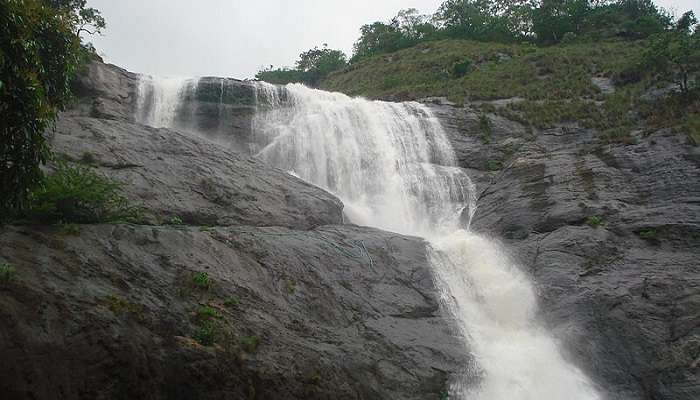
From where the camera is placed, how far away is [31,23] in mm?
8297

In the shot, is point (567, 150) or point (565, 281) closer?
point (565, 281)

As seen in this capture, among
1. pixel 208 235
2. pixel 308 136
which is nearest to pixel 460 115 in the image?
pixel 308 136

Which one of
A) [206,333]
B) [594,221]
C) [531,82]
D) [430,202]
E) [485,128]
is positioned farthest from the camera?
[531,82]

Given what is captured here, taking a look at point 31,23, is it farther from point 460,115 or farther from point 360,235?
point 460,115

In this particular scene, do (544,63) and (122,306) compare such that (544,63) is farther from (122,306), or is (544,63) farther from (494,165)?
(122,306)

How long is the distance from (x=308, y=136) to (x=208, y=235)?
1192cm

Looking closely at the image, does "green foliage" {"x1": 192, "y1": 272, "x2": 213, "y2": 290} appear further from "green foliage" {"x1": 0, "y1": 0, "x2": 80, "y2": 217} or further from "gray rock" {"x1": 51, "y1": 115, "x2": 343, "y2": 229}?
"green foliage" {"x1": 0, "y1": 0, "x2": 80, "y2": 217}

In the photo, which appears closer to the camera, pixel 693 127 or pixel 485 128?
pixel 693 127

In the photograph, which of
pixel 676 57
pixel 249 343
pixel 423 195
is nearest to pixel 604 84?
pixel 676 57

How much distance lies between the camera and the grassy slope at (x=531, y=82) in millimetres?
24125

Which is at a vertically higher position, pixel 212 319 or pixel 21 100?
pixel 21 100

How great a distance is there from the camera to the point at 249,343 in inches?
397

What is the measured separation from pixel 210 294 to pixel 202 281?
0.28m

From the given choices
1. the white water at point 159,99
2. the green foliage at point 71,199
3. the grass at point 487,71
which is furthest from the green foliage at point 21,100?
the grass at point 487,71
